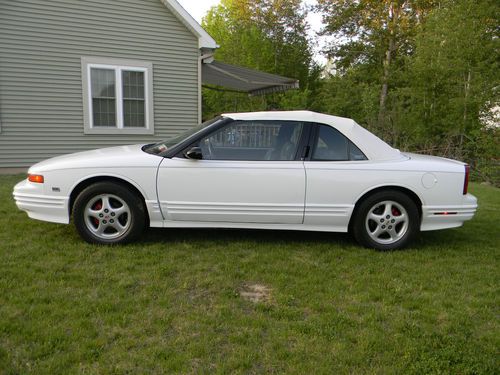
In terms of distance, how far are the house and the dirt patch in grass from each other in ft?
27.4

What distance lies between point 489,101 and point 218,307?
11.1m

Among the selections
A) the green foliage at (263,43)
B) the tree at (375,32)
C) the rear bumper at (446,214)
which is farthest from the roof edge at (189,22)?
the green foliage at (263,43)

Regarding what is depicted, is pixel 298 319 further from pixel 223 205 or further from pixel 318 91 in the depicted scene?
pixel 318 91

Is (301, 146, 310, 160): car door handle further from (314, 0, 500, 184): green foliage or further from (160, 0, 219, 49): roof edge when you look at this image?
(314, 0, 500, 184): green foliage

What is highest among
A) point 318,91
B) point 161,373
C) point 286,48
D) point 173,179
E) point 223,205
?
point 286,48

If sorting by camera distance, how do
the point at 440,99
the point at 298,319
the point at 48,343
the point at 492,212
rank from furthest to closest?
1. the point at 440,99
2. the point at 492,212
3. the point at 298,319
4. the point at 48,343

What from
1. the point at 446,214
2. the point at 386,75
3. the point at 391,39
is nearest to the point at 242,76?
the point at 446,214

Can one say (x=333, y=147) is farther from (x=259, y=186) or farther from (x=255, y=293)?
(x=255, y=293)

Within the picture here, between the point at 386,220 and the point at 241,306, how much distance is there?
2068 mm

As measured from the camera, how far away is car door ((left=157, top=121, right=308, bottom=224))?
13.7 feet

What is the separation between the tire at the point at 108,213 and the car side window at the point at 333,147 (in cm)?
193

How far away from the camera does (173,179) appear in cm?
416

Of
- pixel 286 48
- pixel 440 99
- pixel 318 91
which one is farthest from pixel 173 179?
pixel 286 48

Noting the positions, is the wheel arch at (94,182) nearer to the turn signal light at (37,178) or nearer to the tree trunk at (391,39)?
the turn signal light at (37,178)
